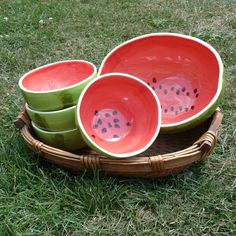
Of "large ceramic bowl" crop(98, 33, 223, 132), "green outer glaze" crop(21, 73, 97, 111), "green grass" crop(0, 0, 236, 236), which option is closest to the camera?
"green grass" crop(0, 0, 236, 236)

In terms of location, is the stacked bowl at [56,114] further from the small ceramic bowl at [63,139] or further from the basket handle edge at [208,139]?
the basket handle edge at [208,139]

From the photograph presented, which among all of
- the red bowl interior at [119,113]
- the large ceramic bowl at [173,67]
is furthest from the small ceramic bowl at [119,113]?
the large ceramic bowl at [173,67]

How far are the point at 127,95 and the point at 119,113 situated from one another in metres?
0.07

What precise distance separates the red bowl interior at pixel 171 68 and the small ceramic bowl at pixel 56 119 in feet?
0.94

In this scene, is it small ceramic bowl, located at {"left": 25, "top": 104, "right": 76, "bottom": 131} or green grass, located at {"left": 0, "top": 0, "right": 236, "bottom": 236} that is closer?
green grass, located at {"left": 0, "top": 0, "right": 236, "bottom": 236}

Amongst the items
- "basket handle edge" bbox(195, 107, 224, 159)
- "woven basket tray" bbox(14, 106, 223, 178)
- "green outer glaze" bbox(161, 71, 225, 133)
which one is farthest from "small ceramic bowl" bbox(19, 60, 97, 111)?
"basket handle edge" bbox(195, 107, 224, 159)

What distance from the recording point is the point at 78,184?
1.39 metres

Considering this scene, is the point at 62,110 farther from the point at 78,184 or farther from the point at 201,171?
the point at 201,171

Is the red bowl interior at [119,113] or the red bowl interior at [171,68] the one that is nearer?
the red bowl interior at [119,113]

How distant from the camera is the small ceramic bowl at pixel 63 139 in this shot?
1.44 m

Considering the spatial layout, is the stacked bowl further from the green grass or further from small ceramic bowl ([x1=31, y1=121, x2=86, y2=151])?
the green grass

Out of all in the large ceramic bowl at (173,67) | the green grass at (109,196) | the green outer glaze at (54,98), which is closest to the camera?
the green grass at (109,196)

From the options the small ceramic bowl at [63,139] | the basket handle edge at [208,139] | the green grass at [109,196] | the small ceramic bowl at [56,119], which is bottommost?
the green grass at [109,196]

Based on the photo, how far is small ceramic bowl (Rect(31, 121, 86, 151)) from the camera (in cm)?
144
